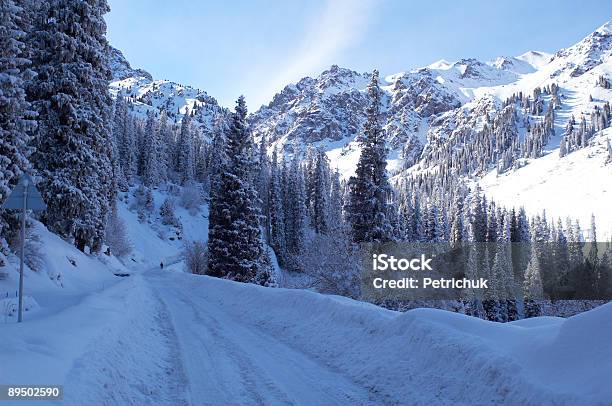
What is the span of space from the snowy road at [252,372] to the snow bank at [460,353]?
1.55 feet

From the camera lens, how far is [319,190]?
83188 mm

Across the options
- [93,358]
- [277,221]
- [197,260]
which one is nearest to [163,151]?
[277,221]

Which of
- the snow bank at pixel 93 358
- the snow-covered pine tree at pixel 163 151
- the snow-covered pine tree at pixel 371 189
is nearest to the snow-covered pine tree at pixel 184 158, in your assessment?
the snow-covered pine tree at pixel 163 151

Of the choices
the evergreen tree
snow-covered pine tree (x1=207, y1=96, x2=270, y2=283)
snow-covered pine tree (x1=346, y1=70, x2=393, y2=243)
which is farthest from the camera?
the evergreen tree

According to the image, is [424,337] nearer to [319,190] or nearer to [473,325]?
[473,325]

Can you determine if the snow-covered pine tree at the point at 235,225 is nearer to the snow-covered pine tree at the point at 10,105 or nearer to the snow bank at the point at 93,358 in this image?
the snow-covered pine tree at the point at 10,105

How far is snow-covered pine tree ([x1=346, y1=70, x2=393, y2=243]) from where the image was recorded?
90.0 ft

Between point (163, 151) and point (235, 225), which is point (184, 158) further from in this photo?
point (235, 225)

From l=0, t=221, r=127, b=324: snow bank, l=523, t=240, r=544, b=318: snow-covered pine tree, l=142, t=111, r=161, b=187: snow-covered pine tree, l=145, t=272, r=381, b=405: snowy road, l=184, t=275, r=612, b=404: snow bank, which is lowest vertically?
l=523, t=240, r=544, b=318: snow-covered pine tree

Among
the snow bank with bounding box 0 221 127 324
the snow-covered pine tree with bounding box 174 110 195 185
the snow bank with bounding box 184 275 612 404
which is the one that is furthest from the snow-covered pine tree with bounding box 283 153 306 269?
the snow bank with bounding box 184 275 612 404

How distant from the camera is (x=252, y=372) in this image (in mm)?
8195

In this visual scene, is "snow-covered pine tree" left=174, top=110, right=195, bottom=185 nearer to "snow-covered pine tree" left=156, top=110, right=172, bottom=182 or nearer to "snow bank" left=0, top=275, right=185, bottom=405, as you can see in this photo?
"snow-covered pine tree" left=156, top=110, right=172, bottom=182

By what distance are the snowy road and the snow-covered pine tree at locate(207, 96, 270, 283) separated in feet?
A: 53.4

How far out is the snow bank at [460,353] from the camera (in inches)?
216
